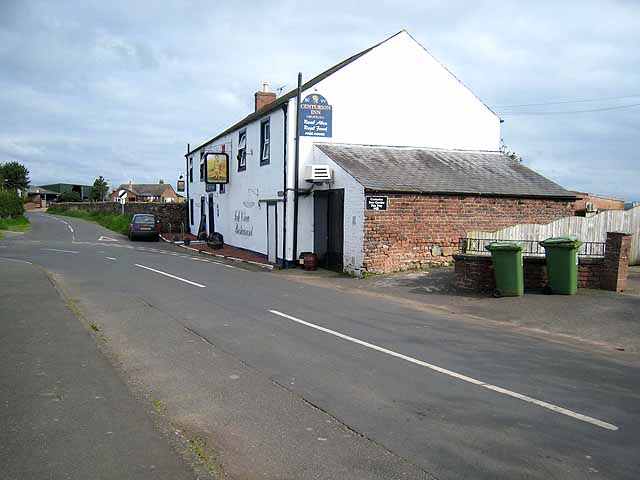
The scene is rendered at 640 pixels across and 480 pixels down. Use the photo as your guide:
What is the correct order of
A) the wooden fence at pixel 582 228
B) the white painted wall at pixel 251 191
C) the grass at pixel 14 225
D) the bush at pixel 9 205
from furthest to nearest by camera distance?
1. the bush at pixel 9 205
2. the grass at pixel 14 225
3. the white painted wall at pixel 251 191
4. the wooden fence at pixel 582 228

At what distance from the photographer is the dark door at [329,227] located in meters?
19.0

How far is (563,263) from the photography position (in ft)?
41.3

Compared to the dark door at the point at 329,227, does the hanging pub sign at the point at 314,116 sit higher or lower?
higher

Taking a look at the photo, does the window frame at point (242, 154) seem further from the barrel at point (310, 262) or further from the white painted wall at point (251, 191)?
the barrel at point (310, 262)

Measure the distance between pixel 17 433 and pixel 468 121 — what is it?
21275mm

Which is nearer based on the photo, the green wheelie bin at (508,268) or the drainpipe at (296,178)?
the green wheelie bin at (508,268)

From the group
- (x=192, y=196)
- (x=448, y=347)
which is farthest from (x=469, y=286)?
(x=192, y=196)

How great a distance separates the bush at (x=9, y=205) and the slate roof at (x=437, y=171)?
1627 inches

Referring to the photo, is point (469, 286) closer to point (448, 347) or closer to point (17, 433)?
point (448, 347)

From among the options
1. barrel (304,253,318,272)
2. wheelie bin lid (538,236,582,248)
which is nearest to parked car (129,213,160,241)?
barrel (304,253,318,272)

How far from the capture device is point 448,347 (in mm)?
8227

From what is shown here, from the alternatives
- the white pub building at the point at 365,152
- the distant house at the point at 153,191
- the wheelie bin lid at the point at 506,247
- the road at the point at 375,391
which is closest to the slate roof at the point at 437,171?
the white pub building at the point at 365,152

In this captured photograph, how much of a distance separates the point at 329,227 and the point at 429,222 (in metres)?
3.54

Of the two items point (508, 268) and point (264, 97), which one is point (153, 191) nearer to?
point (264, 97)
